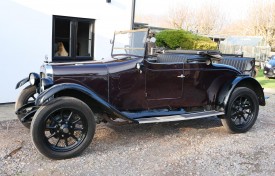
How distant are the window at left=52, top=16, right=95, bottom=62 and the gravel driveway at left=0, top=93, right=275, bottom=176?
2547mm

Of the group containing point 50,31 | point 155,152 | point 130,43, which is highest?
point 50,31

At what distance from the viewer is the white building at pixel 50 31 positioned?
6.81 meters

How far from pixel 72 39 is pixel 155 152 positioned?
4317 mm

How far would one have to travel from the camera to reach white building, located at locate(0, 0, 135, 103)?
22.4 ft

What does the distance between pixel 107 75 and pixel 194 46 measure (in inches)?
411

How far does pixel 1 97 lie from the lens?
22.5ft

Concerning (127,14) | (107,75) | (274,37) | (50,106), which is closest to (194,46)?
(127,14)

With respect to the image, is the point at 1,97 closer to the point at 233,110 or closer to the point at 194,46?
the point at 233,110

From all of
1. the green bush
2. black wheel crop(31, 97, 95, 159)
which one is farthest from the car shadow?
the green bush

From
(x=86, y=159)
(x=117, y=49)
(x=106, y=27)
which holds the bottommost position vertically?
(x=86, y=159)

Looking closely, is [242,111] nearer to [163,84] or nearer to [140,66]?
[163,84]

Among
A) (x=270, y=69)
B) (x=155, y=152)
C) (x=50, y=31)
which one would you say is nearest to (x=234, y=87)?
(x=155, y=152)

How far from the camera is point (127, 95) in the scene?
475 cm

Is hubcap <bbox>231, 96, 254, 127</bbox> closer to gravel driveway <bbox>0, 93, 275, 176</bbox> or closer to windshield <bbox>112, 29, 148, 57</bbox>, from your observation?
gravel driveway <bbox>0, 93, 275, 176</bbox>
